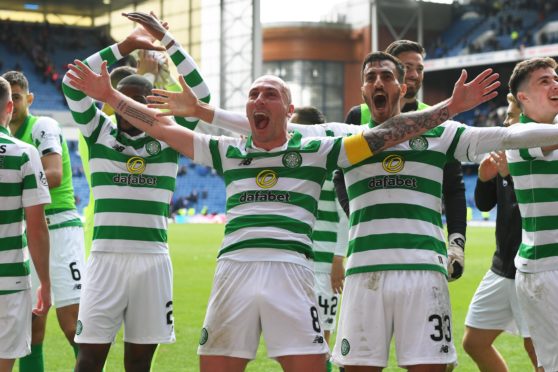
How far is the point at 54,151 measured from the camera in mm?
5996

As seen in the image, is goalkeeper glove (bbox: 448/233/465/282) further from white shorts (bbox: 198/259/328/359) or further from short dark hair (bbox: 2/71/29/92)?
short dark hair (bbox: 2/71/29/92)

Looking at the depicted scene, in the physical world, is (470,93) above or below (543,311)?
above

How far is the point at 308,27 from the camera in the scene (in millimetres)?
51625

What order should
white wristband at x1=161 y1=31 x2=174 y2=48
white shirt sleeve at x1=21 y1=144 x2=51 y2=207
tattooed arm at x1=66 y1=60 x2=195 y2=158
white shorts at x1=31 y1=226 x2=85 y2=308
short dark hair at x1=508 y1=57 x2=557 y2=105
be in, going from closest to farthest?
1. tattooed arm at x1=66 y1=60 x2=195 y2=158
2. white shirt sleeve at x1=21 y1=144 x2=51 y2=207
3. short dark hair at x1=508 y1=57 x2=557 y2=105
4. white wristband at x1=161 y1=31 x2=174 y2=48
5. white shorts at x1=31 y1=226 x2=85 y2=308

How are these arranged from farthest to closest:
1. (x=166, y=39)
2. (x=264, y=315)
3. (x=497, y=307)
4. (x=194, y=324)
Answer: (x=194, y=324) < (x=497, y=307) < (x=166, y=39) < (x=264, y=315)

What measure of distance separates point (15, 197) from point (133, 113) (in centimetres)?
81

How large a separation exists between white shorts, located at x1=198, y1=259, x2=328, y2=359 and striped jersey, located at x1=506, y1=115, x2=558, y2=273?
1.39m

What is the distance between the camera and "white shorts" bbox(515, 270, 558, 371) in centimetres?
456

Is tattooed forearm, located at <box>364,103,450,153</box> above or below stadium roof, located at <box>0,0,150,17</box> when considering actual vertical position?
below

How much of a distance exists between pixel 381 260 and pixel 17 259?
2.03m

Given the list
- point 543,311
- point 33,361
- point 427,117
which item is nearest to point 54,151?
point 33,361

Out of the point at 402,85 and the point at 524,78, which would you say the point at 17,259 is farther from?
the point at 524,78

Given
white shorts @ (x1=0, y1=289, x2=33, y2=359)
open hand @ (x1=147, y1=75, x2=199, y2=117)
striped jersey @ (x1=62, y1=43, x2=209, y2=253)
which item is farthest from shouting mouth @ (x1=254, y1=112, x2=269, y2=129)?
white shorts @ (x1=0, y1=289, x2=33, y2=359)

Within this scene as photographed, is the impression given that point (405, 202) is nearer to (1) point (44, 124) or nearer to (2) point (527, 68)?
(2) point (527, 68)
